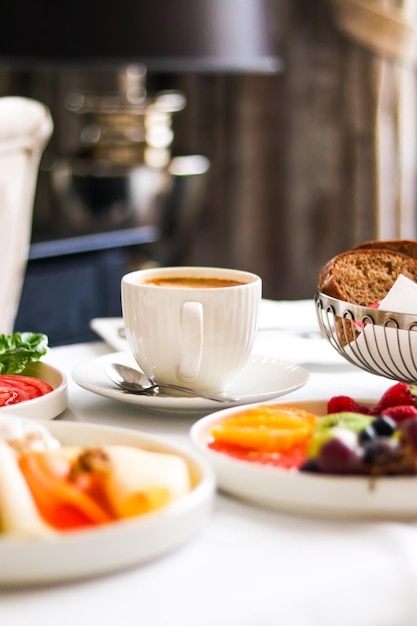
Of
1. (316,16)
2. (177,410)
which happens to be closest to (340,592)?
(177,410)

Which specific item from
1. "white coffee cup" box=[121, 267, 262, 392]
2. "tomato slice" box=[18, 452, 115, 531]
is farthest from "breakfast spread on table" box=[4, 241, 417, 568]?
"white coffee cup" box=[121, 267, 262, 392]

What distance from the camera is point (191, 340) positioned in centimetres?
88

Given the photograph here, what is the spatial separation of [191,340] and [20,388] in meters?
0.16

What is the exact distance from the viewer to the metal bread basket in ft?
2.86

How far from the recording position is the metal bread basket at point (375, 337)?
2.86 feet

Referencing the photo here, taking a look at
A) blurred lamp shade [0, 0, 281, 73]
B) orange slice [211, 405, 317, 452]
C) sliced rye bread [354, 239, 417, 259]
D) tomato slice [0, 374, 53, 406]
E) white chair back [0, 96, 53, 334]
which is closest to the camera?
orange slice [211, 405, 317, 452]

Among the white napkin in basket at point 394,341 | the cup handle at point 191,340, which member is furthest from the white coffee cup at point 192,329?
the white napkin in basket at point 394,341

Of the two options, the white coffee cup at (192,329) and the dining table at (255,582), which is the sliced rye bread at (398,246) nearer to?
Result: the white coffee cup at (192,329)

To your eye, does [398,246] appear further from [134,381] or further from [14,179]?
[14,179]

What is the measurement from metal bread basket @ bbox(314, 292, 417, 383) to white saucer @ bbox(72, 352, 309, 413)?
54 millimetres

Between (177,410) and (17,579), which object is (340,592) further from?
(177,410)

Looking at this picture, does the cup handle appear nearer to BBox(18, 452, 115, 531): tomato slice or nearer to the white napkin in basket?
the white napkin in basket

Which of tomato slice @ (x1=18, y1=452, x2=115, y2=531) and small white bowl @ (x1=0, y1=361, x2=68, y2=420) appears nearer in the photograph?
tomato slice @ (x1=18, y1=452, x2=115, y2=531)

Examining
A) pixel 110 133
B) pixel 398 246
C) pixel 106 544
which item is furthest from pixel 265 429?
pixel 110 133
